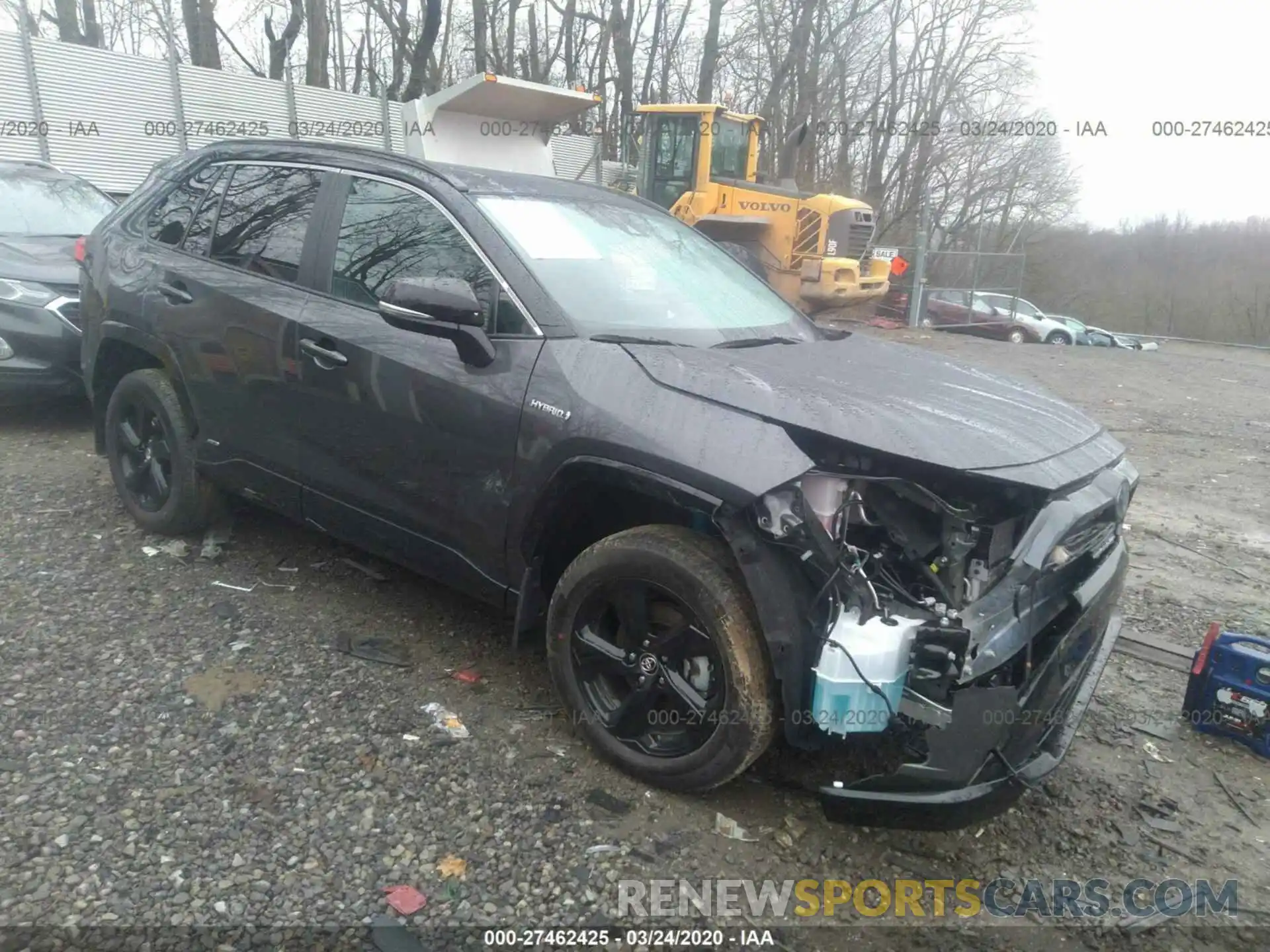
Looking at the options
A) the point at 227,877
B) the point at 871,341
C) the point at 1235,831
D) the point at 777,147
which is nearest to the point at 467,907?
the point at 227,877

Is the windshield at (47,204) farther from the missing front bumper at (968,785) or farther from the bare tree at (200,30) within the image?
the bare tree at (200,30)

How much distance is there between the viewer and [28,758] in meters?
2.68

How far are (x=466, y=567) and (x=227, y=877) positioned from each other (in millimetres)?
1153

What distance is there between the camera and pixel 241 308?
3.62 m

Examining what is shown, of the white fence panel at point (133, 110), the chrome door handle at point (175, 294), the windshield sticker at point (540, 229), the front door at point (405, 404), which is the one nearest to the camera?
the front door at point (405, 404)

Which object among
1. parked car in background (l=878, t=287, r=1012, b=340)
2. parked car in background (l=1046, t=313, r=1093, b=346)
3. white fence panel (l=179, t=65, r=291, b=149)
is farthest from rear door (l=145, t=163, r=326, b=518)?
parked car in background (l=1046, t=313, r=1093, b=346)

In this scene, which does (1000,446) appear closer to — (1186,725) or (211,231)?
(1186,725)

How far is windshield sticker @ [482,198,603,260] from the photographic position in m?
3.14

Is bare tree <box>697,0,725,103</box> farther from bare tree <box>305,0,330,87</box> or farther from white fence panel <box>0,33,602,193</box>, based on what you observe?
white fence panel <box>0,33,602,193</box>

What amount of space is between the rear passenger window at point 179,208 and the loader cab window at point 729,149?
478 inches

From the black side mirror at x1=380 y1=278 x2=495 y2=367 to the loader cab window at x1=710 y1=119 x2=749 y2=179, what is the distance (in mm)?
13352

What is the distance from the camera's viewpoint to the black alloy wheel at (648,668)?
2572 mm

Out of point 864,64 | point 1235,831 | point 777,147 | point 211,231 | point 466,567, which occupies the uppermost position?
point 864,64

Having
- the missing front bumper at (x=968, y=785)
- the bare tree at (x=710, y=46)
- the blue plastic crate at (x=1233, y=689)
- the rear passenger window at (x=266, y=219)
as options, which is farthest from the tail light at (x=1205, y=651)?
the bare tree at (x=710, y=46)
